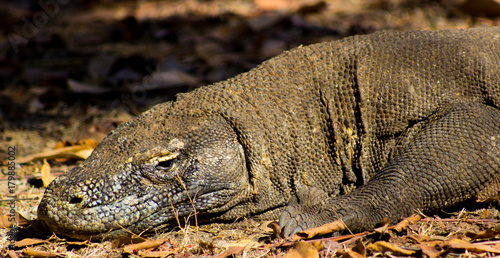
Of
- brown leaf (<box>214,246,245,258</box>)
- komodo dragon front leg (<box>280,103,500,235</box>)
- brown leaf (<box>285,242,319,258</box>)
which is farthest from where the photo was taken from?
komodo dragon front leg (<box>280,103,500,235</box>)

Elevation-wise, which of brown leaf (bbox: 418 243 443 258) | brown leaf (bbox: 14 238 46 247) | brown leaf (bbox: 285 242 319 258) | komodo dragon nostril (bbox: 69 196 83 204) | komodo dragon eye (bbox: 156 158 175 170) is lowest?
brown leaf (bbox: 418 243 443 258)

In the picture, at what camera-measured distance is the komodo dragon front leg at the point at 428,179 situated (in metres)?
2.92

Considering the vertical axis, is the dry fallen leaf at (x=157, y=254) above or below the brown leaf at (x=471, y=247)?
above

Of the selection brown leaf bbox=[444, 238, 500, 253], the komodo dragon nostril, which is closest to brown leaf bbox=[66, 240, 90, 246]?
the komodo dragon nostril

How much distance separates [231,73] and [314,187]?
318 cm

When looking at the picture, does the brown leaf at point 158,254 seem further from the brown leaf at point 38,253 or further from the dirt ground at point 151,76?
the brown leaf at point 38,253

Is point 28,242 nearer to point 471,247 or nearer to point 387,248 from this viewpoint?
point 387,248

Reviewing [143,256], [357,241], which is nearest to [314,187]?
[357,241]

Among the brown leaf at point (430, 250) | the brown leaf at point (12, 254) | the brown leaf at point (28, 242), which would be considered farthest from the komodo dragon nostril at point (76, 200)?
the brown leaf at point (430, 250)

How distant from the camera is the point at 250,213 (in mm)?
3320

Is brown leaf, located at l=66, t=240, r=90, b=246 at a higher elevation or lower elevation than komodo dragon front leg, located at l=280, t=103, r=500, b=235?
lower

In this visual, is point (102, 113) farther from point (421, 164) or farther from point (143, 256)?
point (421, 164)

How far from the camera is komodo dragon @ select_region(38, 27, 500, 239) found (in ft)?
9.81

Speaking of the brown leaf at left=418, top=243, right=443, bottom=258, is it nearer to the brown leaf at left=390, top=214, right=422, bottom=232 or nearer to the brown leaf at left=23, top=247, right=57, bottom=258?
the brown leaf at left=390, top=214, right=422, bottom=232
